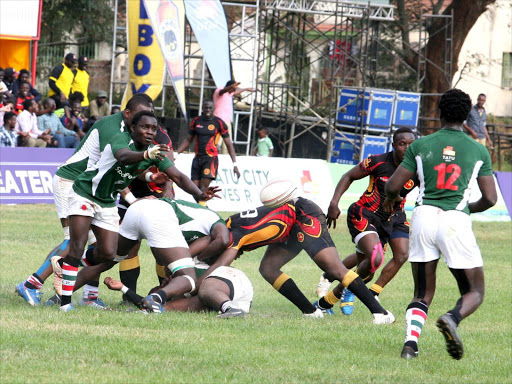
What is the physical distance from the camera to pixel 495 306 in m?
11.3

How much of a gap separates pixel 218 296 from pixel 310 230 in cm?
113

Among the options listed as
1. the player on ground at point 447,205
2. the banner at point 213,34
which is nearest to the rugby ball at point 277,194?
the player on ground at point 447,205

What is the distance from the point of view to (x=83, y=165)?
921 cm

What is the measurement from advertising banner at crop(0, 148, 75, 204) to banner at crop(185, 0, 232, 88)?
5.66 metres

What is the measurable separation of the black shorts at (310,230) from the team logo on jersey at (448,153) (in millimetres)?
2403

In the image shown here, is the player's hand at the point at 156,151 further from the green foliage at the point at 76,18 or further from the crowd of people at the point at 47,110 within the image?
the green foliage at the point at 76,18

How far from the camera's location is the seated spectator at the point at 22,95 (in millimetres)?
20156

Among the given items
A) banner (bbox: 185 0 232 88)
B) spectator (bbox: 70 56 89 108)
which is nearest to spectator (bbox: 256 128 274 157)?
banner (bbox: 185 0 232 88)

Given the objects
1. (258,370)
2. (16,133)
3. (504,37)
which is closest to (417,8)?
(504,37)

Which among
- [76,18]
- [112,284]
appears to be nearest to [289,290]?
[112,284]

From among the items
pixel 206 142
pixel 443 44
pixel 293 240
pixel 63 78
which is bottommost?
pixel 293 240

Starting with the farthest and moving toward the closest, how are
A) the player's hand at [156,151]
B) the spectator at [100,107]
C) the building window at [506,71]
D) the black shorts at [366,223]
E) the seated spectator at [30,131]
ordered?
1. the building window at [506,71]
2. the spectator at [100,107]
3. the seated spectator at [30,131]
4. the black shorts at [366,223]
5. the player's hand at [156,151]

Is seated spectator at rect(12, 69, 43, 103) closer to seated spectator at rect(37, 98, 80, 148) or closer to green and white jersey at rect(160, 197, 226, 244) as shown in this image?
seated spectator at rect(37, 98, 80, 148)

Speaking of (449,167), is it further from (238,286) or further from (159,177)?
(159,177)
